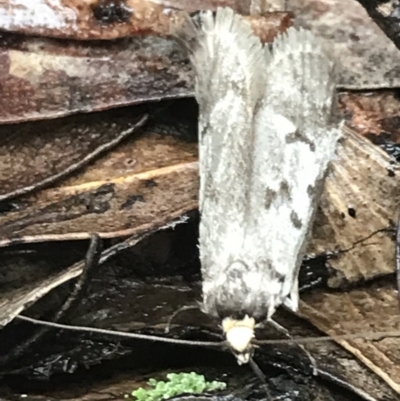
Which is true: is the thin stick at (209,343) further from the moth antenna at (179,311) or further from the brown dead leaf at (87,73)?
the brown dead leaf at (87,73)

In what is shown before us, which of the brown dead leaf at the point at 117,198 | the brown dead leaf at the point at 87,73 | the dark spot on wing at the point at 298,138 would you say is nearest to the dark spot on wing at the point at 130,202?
the brown dead leaf at the point at 117,198

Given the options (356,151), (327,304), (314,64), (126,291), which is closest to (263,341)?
(327,304)

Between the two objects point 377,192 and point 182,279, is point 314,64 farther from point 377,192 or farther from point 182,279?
point 182,279


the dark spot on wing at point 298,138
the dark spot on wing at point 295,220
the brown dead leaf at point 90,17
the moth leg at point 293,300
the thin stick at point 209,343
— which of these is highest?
the brown dead leaf at point 90,17

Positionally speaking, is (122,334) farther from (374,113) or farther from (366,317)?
(374,113)

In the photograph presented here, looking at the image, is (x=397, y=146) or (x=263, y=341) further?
(x=397, y=146)

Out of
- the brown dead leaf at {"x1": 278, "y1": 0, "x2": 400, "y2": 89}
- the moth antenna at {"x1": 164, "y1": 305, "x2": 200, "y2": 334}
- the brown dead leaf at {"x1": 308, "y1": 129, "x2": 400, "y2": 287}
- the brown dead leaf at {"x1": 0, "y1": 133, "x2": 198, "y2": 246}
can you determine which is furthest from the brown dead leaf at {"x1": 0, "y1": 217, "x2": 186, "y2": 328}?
the brown dead leaf at {"x1": 278, "y1": 0, "x2": 400, "y2": 89}

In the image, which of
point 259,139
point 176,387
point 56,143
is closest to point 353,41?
point 259,139
